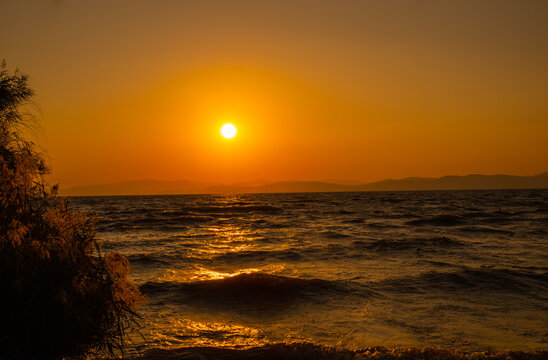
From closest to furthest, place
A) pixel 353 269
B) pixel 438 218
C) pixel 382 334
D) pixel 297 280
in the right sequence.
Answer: pixel 382 334, pixel 297 280, pixel 353 269, pixel 438 218

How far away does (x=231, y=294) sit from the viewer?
12.0 metres

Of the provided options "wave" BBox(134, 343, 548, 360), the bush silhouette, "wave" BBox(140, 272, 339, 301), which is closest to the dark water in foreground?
"wave" BBox(140, 272, 339, 301)

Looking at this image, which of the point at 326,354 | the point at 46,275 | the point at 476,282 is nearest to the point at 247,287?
the point at 326,354

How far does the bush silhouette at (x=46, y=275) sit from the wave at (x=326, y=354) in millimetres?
2132

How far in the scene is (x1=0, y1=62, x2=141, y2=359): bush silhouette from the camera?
180 inches

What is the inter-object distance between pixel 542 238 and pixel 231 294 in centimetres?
2103

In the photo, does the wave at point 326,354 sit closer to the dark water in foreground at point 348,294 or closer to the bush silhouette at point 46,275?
the dark water in foreground at point 348,294

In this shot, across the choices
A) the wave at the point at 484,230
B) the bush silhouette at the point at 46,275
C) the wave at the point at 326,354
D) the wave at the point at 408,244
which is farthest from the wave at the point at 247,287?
the wave at the point at 484,230

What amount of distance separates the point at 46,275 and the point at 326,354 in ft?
15.5

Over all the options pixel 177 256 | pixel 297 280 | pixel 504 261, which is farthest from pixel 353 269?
pixel 177 256

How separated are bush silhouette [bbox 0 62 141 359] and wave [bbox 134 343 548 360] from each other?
2132mm

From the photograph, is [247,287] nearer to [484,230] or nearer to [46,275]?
[46,275]

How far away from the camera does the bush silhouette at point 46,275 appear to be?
458 cm

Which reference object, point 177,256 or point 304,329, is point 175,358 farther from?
point 177,256
